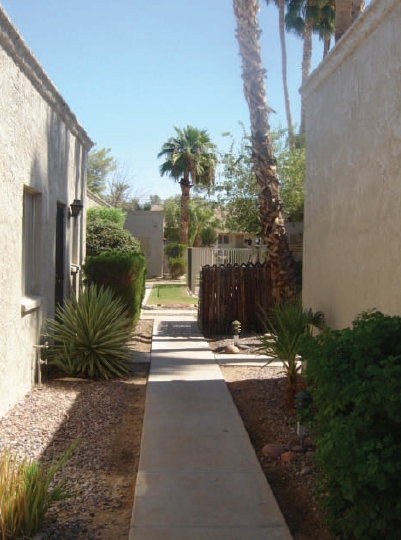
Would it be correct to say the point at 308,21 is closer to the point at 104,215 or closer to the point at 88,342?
the point at 104,215

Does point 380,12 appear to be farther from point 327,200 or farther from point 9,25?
point 9,25

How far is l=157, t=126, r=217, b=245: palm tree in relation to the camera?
38.0 m

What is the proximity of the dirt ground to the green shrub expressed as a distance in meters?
25.3

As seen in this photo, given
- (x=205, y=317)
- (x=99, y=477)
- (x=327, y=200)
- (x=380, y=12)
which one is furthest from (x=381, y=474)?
(x=205, y=317)

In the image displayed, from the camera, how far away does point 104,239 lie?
18234 mm

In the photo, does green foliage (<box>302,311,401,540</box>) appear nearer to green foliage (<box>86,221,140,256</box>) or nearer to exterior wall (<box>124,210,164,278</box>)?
green foliage (<box>86,221,140,256</box>)

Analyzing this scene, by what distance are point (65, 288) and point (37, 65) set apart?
441 cm

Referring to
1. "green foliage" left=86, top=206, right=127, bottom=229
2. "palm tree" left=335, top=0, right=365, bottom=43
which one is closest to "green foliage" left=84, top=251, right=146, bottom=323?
"palm tree" left=335, top=0, right=365, bottom=43

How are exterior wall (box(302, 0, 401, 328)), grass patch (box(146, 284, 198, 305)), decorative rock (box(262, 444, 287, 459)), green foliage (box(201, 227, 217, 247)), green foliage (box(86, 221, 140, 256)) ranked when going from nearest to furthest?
exterior wall (box(302, 0, 401, 328))
decorative rock (box(262, 444, 287, 459))
green foliage (box(86, 221, 140, 256))
grass patch (box(146, 284, 198, 305))
green foliage (box(201, 227, 217, 247))

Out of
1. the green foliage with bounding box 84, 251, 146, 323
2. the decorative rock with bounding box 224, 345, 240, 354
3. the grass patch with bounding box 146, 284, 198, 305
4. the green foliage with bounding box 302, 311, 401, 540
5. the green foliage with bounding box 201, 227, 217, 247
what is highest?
the green foliage with bounding box 201, 227, 217, 247

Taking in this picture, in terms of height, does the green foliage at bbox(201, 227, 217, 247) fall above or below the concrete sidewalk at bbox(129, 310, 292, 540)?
above

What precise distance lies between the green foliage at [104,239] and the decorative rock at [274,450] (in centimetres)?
1203

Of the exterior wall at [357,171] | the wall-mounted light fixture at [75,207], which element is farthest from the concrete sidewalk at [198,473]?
the wall-mounted light fixture at [75,207]

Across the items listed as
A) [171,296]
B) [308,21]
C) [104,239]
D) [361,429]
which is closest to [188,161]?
[308,21]
